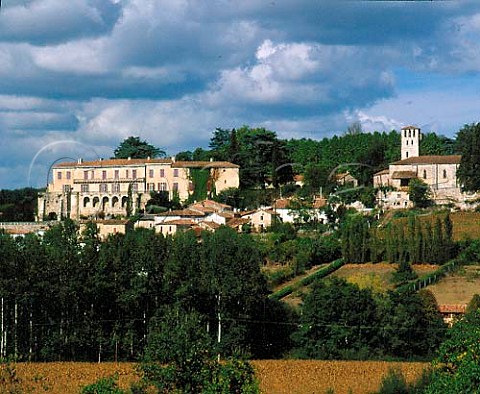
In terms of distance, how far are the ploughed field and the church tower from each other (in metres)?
41.3

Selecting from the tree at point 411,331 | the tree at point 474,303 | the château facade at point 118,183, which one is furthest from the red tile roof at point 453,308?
the château facade at point 118,183

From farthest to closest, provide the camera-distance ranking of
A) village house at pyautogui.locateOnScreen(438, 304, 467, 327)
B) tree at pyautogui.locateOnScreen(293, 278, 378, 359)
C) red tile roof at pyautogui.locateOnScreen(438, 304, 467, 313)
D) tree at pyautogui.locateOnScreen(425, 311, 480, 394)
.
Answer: red tile roof at pyautogui.locateOnScreen(438, 304, 467, 313) < village house at pyautogui.locateOnScreen(438, 304, 467, 327) < tree at pyautogui.locateOnScreen(293, 278, 378, 359) < tree at pyautogui.locateOnScreen(425, 311, 480, 394)

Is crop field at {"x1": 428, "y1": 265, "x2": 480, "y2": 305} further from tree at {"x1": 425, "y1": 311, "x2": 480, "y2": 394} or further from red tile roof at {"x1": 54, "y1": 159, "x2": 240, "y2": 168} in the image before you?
red tile roof at {"x1": 54, "y1": 159, "x2": 240, "y2": 168}

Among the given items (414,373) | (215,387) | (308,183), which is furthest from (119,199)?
(215,387)

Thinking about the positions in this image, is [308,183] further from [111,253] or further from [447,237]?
[111,253]

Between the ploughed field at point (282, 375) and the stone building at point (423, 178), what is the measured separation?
1133 inches

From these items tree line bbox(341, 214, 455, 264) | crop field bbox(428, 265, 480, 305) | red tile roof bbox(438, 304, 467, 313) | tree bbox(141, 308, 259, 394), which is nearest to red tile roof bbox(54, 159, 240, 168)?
tree line bbox(341, 214, 455, 264)

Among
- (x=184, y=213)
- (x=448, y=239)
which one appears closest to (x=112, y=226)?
(x=184, y=213)

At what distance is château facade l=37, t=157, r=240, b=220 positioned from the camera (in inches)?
2746

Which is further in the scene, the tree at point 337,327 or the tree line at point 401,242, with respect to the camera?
the tree line at point 401,242

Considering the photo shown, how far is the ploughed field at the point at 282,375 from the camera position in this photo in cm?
2720

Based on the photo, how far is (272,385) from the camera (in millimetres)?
27953

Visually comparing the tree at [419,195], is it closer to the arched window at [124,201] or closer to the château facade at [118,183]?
the château facade at [118,183]

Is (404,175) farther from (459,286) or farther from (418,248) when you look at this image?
(459,286)
